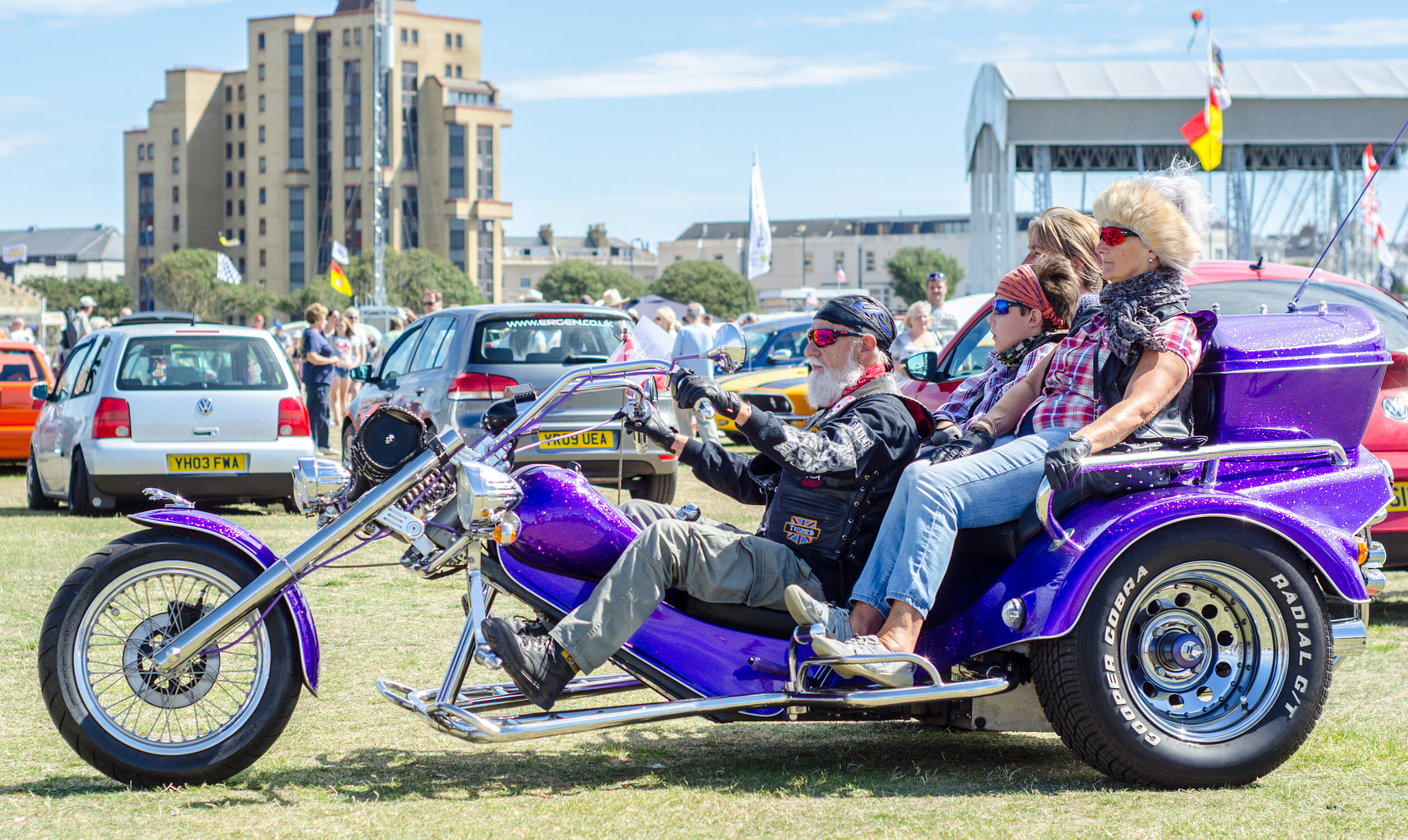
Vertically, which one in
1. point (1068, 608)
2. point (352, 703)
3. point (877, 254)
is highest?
point (877, 254)

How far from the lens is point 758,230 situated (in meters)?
27.5

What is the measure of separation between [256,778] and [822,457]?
6.46ft

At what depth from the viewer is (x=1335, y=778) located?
13.9ft

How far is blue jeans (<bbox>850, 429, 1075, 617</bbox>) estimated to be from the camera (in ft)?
13.0

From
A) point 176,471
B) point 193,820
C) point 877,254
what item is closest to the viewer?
point 193,820

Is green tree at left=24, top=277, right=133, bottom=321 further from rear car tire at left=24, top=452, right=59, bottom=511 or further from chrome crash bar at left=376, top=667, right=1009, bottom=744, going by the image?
chrome crash bar at left=376, top=667, right=1009, bottom=744

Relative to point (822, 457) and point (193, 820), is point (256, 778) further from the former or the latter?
point (822, 457)

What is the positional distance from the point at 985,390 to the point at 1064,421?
57cm

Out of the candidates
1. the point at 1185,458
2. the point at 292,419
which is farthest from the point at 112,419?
the point at 1185,458

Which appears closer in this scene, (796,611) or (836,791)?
(796,611)

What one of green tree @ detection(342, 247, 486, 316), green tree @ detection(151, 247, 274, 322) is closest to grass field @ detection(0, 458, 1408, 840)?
green tree @ detection(342, 247, 486, 316)

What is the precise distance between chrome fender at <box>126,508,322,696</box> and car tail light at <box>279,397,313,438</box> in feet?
23.3

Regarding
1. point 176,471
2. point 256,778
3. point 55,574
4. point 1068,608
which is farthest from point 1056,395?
point 176,471

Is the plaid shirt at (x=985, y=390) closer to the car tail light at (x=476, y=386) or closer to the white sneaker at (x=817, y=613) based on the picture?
the white sneaker at (x=817, y=613)
